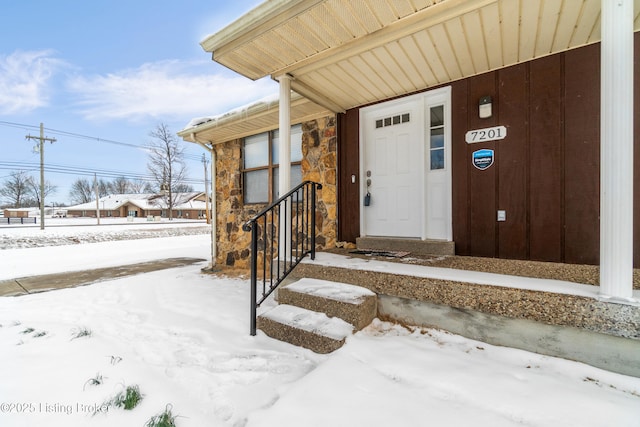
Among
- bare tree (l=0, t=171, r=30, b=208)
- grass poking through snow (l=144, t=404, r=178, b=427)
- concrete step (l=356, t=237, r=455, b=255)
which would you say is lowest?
grass poking through snow (l=144, t=404, r=178, b=427)

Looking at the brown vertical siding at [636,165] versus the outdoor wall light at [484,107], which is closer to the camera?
the brown vertical siding at [636,165]

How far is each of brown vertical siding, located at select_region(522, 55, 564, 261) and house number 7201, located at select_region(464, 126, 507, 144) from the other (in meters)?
0.23

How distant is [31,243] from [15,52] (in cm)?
2620

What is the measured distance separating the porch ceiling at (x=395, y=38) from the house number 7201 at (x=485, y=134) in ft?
1.93

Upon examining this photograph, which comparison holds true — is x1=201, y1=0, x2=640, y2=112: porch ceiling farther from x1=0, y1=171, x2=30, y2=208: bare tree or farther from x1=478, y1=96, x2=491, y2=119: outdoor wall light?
x1=0, y1=171, x2=30, y2=208: bare tree

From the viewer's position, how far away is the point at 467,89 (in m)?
2.86

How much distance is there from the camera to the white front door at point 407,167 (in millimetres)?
3051

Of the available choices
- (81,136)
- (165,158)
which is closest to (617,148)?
(165,158)

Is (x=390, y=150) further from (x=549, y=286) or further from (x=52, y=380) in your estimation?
(x=52, y=380)

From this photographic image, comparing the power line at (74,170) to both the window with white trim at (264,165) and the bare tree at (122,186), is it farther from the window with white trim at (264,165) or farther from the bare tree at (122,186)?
the window with white trim at (264,165)

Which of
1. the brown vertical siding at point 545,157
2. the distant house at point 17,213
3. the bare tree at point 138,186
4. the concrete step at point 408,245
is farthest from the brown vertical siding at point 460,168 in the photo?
the bare tree at point 138,186

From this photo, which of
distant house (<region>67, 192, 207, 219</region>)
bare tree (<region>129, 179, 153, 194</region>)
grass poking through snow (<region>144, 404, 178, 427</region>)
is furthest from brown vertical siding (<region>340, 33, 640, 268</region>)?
bare tree (<region>129, 179, 153, 194</region>)

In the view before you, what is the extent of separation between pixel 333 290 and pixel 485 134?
222cm

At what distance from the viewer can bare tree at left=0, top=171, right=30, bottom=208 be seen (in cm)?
3669
